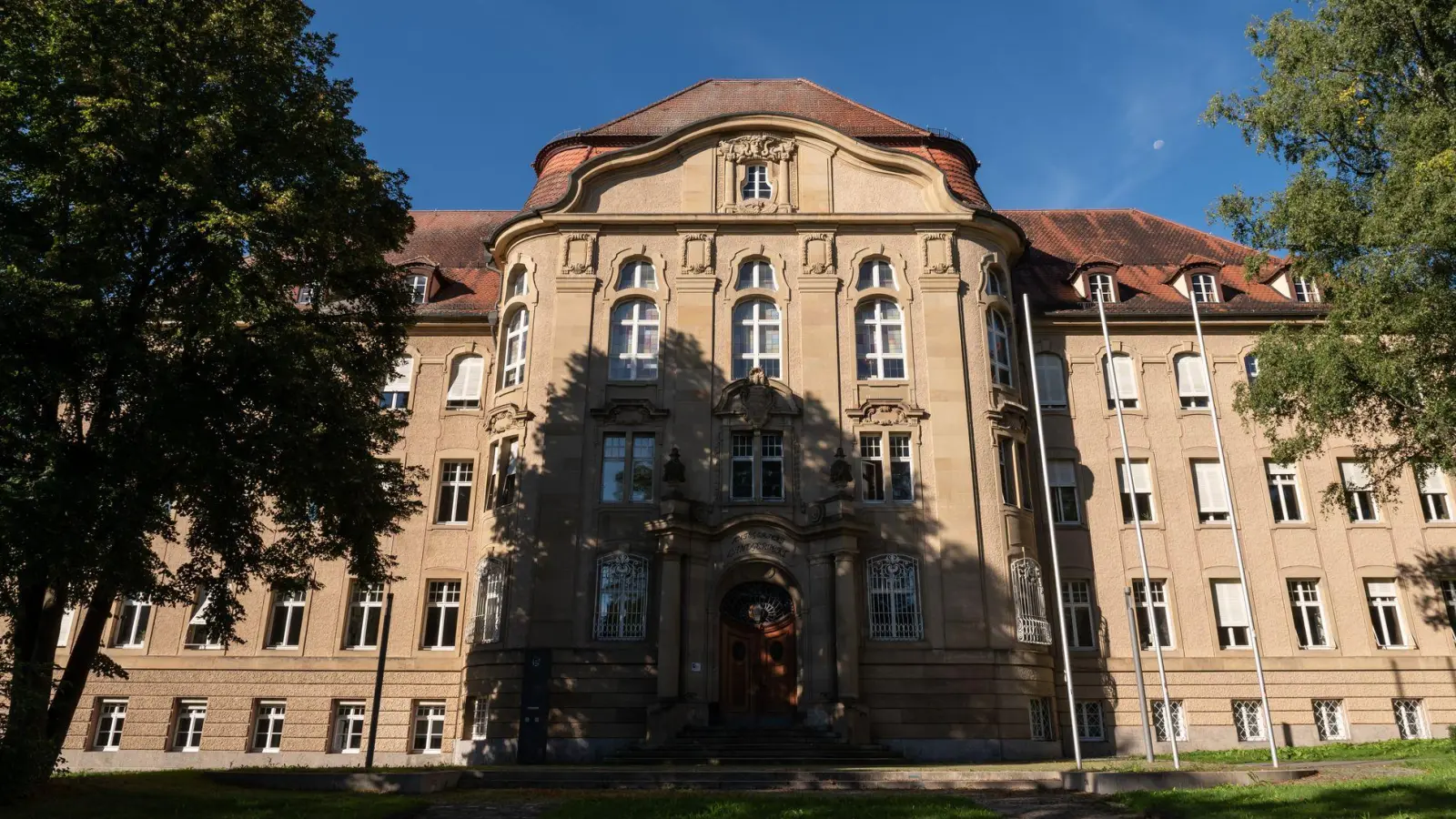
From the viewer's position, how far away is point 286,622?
1013 inches

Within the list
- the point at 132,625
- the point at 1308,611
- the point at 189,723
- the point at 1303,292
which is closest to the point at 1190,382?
the point at 1303,292

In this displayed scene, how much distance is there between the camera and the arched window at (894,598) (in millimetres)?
22688

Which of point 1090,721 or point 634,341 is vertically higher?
point 634,341

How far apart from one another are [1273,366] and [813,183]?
39.4ft

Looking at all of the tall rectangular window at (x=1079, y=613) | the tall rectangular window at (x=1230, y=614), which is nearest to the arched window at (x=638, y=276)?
the tall rectangular window at (x=1079, y=613)

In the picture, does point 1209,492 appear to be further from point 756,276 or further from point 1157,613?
point 756,276

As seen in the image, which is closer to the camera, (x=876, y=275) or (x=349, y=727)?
(x=349, y=727)

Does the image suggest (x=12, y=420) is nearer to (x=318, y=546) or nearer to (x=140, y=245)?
(x=140, y=245)

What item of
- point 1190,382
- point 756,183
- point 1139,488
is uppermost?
point 756,183

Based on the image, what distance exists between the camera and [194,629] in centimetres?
2566

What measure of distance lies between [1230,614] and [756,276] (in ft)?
48.6

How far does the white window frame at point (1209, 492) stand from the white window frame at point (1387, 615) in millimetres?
3848

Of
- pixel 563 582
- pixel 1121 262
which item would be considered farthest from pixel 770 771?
pixel 1121 262

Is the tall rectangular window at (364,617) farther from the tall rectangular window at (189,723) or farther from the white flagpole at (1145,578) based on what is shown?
the white flagpole at (1145,578)
